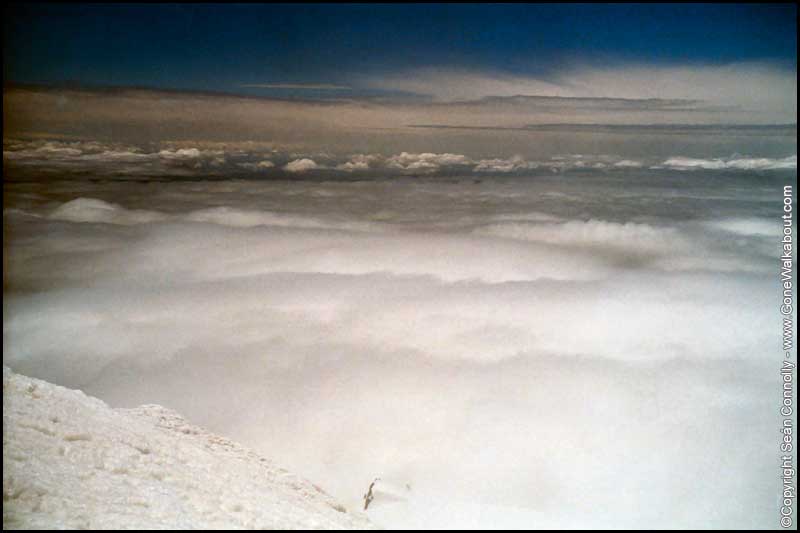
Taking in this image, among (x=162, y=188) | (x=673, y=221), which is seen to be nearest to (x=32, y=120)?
(x=162, y=188)

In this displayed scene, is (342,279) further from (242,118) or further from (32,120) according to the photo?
(32,120)

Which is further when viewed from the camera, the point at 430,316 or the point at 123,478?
the point at 430,316

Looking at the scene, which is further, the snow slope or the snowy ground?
the snowy ground

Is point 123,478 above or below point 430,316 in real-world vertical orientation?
below

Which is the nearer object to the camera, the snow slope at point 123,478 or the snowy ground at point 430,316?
the snow slope at point 123,478
